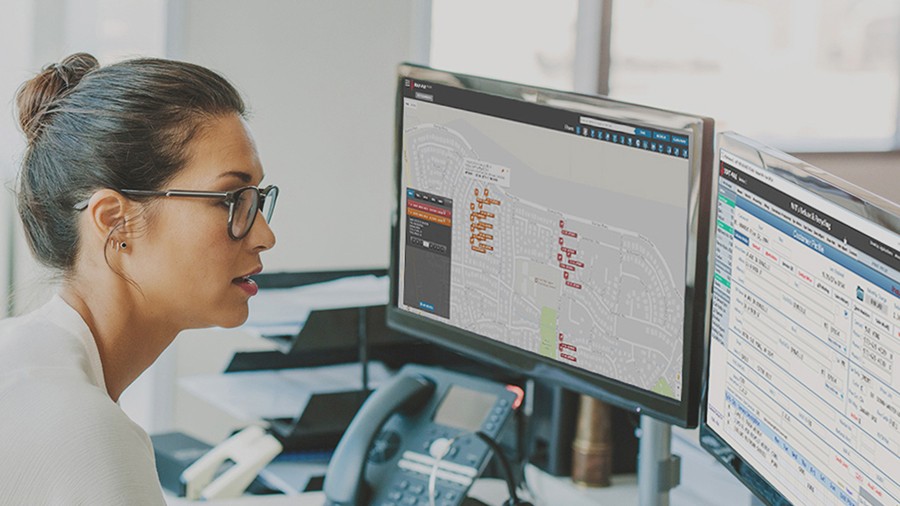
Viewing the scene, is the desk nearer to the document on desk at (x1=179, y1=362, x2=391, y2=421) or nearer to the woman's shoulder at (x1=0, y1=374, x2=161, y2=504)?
the document on desk at (x1=179, y1=362, x2=391, y2=421)

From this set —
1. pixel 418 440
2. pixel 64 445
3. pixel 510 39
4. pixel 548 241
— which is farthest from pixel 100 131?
pixel 510 39

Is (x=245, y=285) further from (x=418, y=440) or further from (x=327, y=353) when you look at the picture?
(x=327, y=353)

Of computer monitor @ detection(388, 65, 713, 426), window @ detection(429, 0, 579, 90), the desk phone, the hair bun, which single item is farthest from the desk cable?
window @ detection(429, 0, 579, 90)

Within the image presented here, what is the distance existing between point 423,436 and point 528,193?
0.38 metres

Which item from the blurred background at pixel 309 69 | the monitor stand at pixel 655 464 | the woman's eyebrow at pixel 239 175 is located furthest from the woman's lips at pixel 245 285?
the blurred background at pixel 309 69

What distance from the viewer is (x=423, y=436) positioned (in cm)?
149

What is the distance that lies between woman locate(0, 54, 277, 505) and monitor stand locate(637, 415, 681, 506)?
1.59 feet

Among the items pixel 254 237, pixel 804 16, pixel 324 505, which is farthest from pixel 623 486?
pixel 804 16

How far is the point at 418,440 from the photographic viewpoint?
4.87ft

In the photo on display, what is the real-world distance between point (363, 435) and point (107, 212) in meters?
0.50

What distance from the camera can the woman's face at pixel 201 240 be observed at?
3.73 feet

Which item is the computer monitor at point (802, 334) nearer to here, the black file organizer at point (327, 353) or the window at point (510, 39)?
the black file organizer at point (327, 353)

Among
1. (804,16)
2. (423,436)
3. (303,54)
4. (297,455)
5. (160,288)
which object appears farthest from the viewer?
(804,16)

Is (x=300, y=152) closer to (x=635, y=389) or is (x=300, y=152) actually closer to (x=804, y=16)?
(x=635, y=389)
